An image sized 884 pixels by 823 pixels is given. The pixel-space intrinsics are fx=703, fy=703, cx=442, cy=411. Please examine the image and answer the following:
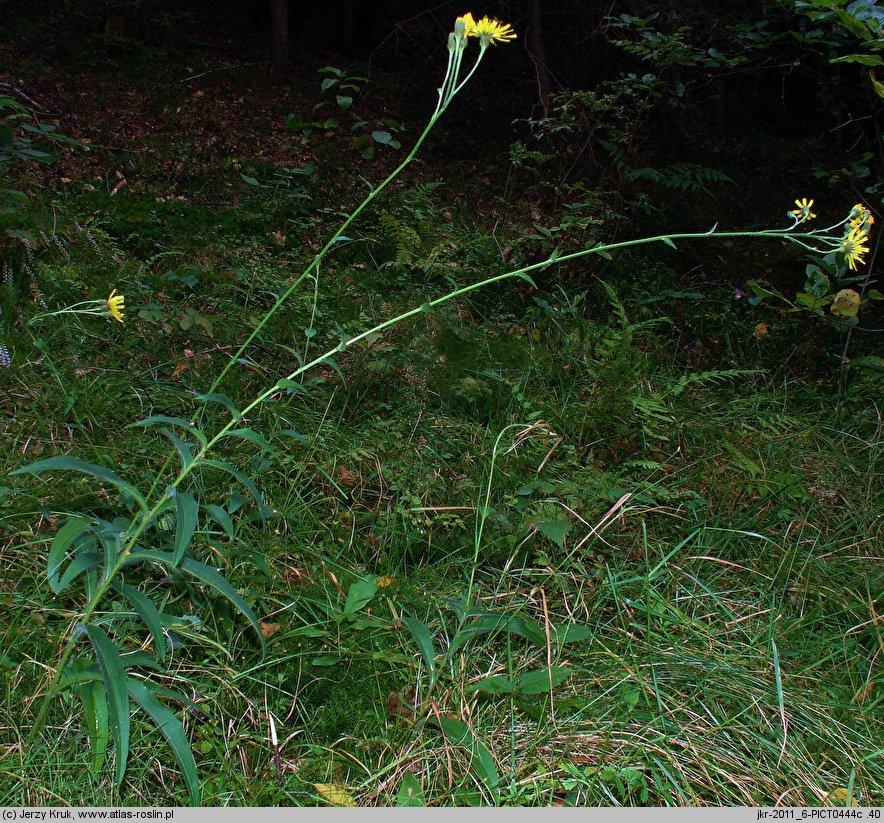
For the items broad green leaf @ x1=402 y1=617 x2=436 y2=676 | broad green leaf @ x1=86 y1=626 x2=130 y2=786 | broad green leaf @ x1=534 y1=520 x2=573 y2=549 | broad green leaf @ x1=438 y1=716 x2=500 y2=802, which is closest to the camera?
broad green leaf @ x1=86 y1=626 x2=130 y2=786

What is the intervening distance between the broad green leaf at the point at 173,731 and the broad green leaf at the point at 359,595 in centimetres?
46

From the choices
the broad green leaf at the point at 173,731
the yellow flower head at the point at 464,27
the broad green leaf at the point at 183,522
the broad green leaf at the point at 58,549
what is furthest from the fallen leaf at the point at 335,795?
the yellow flower head at the point at 464,27

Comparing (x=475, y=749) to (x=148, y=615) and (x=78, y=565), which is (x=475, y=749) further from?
(x=78, y=565)

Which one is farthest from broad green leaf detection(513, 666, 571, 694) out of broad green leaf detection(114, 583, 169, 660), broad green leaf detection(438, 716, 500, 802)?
broad green leaf detection(114, 583, 169, 660)

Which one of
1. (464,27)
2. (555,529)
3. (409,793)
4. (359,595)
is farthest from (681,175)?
(409,793)

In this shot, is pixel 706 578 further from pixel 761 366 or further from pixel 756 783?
pixel 761 366

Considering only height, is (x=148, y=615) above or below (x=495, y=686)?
above

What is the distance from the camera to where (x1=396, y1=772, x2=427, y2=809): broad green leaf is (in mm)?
1343

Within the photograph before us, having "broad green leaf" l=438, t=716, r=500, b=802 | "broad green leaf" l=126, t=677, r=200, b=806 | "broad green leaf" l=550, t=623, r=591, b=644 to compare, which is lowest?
"broad green leaf" l=550, t=623, r=591, b=644

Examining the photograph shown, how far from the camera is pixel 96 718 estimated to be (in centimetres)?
135

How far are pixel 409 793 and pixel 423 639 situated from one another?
0.31 meters

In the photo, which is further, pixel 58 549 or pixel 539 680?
pixel 539 680

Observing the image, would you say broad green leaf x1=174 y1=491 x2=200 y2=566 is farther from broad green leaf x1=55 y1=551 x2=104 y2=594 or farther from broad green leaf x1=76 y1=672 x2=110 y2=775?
broad green leaf x1=76 y1=672 x2=110 y2=775

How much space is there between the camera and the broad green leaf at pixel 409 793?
134cm
